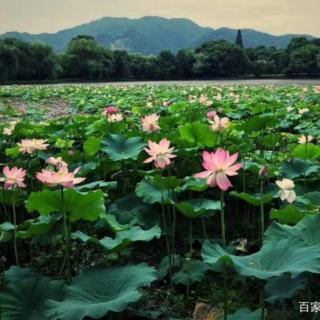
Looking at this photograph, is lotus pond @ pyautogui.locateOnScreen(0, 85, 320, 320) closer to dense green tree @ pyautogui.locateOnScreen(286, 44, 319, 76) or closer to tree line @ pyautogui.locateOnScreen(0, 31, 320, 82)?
dense green tree @ pyautogui.locateOnScreen(286, 44, 319, 76)

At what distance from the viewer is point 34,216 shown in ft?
9.50

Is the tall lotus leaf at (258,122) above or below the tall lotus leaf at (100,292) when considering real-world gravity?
above

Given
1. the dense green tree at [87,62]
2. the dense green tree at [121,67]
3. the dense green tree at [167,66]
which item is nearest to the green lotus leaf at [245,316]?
the dense green tree at [87,62]

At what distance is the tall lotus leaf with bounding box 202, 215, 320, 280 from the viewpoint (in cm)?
146

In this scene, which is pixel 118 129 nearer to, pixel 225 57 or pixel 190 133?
pixel 190 133

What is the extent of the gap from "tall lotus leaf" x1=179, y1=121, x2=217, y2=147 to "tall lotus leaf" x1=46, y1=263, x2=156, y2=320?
5.29ft

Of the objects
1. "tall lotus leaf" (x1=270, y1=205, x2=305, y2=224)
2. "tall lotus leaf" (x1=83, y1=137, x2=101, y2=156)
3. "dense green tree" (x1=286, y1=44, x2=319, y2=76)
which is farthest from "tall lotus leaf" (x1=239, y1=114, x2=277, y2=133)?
"dense green tree" (x1=286, y1=44, x2=319, y2=76)

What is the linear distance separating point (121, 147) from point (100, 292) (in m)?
1.52

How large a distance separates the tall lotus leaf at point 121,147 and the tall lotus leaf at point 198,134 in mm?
328

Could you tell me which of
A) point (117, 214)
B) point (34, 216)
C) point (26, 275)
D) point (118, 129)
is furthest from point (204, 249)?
point (118, 129)

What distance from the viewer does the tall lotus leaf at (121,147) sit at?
9.72ft

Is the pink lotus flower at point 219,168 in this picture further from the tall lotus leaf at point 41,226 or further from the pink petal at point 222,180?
the tall lotus leaf at point 41,226

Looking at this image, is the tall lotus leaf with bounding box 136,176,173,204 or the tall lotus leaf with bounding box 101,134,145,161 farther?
the tall lotus leaf with bounding box 101,134,145,161

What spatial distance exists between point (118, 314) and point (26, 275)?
0.36m
